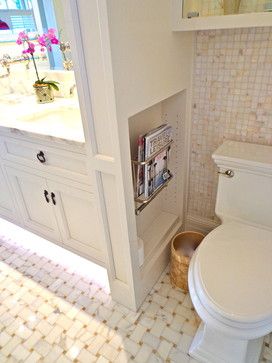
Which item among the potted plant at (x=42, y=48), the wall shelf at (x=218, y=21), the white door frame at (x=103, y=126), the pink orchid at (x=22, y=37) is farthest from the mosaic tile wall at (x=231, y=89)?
the pink orchid at (x=22, y=37)

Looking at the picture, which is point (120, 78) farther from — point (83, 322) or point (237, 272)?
point (83, 322)

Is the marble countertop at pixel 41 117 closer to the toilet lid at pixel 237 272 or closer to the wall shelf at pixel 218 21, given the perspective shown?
the wall shelf at pixel 218 21

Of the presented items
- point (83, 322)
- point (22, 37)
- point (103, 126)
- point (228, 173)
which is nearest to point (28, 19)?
point (22, 37)

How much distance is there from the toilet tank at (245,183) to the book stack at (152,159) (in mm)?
241

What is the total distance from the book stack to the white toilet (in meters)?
0.25

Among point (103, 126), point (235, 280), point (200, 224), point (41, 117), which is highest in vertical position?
point (103, 126)

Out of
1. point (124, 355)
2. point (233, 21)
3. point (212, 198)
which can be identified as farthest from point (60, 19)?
point (124, 355)

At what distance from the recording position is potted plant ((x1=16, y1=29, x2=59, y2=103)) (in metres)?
1.64

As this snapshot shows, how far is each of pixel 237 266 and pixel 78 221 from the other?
803 mm

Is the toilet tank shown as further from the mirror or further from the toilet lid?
the mirror

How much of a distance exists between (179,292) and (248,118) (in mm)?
983

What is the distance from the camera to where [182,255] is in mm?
1396

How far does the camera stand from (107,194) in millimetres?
1084

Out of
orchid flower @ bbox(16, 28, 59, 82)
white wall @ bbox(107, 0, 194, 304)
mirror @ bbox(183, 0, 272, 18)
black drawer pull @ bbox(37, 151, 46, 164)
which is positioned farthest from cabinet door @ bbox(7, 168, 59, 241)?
mirror @ bbox(183, 0, 272, 18)
